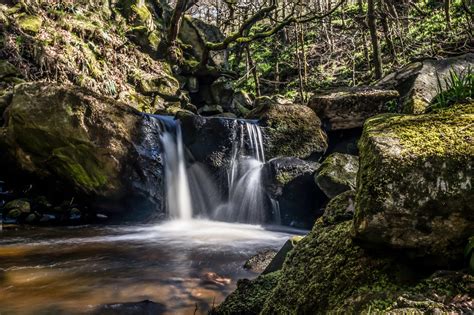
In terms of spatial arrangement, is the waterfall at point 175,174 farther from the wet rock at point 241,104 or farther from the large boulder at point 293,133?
the wet rock at point 241,104

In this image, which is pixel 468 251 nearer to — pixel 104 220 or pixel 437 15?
pixel 104 220

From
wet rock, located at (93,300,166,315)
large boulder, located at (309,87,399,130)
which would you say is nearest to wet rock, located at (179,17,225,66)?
large boulder, located at (309,87,399,130)

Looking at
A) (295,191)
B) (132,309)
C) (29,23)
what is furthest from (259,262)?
(29,23)

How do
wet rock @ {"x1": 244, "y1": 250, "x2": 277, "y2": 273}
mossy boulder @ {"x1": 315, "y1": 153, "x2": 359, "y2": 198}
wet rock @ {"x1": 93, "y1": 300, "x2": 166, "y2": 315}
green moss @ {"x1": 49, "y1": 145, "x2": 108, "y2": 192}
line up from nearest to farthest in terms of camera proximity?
wet rock @ {"x1": 93, "y1": 300, "x2": 166, "y2": 315}
wet rock @ {"x1": 244, "y1": 250, "x2": 277, "y2": 273}
mossy boulder @ {"x1": 315, "y1": 153, "x2": 359, "y2": 198}
green moss @ {"x1": 49, "y1": 145, "x2": 108, "y2": 192}

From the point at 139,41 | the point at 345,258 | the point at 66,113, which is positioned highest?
the point at 139,41

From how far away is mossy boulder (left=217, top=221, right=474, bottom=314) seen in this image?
4.79 ft

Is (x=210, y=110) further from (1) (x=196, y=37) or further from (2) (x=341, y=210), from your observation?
(2) (x=341, y=210)

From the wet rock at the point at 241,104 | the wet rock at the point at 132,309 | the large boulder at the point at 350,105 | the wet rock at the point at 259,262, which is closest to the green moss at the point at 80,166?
the wet rock at the point at 259,262

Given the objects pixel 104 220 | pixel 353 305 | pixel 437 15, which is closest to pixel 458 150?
pixel 353 305

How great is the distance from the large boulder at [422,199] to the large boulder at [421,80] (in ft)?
23.7

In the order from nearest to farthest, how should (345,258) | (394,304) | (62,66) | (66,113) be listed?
(394,304), (345,258), (66,113), (62,66)

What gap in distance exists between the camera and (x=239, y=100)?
685 inches

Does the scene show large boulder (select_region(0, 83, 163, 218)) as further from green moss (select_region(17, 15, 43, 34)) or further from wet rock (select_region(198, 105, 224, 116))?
wet rock (select_region(198, 105, 224, 116))

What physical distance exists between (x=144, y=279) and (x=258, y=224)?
4292mm
